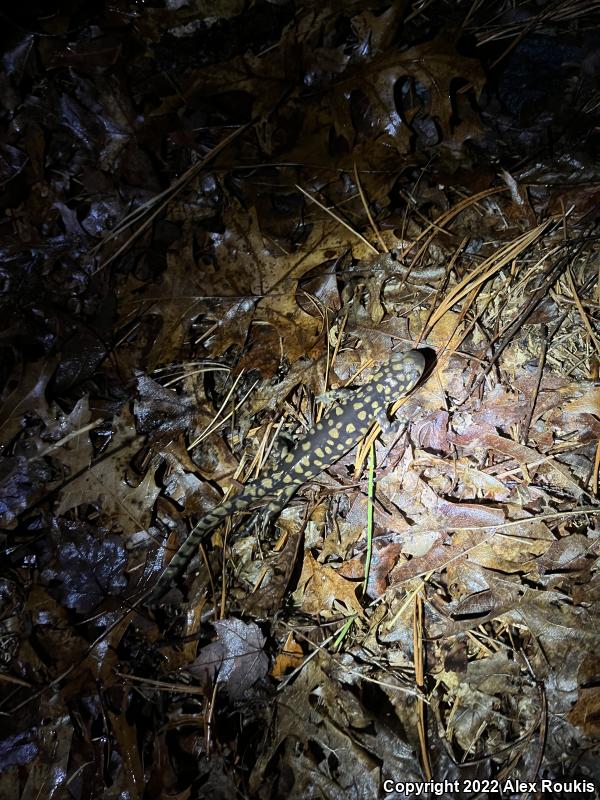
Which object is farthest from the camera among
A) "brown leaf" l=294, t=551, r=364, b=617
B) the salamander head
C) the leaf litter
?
the salamander head

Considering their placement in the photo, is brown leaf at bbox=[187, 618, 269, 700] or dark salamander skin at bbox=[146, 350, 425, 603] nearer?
brown leaf at bbox=[187, 618, 269, 700]

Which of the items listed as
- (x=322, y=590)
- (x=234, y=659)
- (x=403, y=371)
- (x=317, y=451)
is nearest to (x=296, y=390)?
(x=317, y=451)


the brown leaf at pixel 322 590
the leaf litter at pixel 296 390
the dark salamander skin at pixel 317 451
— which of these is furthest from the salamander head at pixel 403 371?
the brown leaf at pixel 322 590

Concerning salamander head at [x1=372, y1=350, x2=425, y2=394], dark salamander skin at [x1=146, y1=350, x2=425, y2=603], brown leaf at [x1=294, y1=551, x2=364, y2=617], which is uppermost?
salamander head at [x1=372, y1=350, x2=425, y2=394]

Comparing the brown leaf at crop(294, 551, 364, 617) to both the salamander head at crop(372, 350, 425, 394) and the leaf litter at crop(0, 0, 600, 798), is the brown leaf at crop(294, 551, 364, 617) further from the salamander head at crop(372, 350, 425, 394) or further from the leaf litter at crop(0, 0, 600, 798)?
the salamander head at crop(372, 350, 425, 394)

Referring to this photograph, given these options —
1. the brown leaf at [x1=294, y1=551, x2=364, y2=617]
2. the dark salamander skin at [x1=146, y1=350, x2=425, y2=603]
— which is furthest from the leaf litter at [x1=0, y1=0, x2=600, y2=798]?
the dark salamander skin at [x1=146, y1=350, x2=425, y2=603]

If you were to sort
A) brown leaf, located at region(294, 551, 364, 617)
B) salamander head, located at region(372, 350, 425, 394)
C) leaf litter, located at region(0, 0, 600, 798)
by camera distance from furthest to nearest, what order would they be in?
salamander head, located at region(372, 350, 425, 394) < brown leaf, located at region(294, 551, 364, 617) < leaf litter, located at region(0, 0, 600, 798)

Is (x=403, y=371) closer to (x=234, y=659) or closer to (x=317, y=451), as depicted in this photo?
(x=317, y=451)
